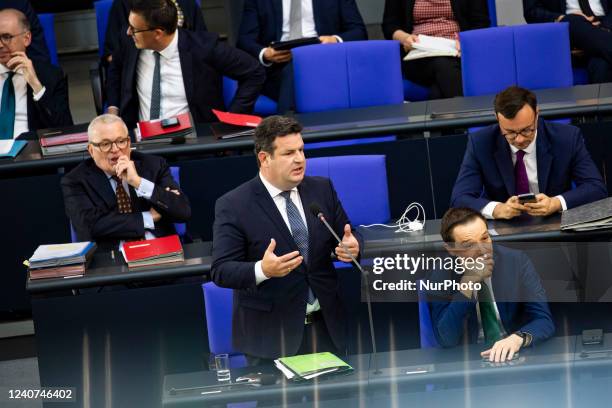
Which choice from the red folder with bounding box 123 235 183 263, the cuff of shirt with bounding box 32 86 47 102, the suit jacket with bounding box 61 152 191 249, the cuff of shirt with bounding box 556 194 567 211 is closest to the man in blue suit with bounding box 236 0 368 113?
the cuff of shirt with bounding box 32 86 47 102

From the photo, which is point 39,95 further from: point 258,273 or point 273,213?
point 258,273

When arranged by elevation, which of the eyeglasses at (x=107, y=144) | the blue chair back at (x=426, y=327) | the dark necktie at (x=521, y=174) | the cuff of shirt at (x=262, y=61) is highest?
the cuff of shirt at (x=262, y=61)

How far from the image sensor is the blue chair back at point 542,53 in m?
5.25

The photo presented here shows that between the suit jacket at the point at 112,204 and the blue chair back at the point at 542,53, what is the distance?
5.97 feet

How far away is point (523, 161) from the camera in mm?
4285

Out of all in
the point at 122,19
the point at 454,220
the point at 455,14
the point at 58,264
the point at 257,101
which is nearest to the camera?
the point at 454,220

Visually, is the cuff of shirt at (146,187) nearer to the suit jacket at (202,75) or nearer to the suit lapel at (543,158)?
the suit jacket at (202,75)

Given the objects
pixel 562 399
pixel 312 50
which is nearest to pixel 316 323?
pixel 562 399

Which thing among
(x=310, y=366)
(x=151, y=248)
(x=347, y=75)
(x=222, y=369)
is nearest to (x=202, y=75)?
(x=347, y=75)

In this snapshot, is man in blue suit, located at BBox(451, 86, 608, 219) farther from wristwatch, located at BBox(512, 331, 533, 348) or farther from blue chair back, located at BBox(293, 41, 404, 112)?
wristwatch, located at BBox(512, 331, 533, 348)

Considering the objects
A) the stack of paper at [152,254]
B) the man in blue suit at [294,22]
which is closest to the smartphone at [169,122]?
the man in blue suit at [294,22]

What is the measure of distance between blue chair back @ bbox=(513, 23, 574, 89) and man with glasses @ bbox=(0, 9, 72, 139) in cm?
217

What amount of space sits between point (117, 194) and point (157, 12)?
1.08m

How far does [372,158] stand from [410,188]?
2.07ft
